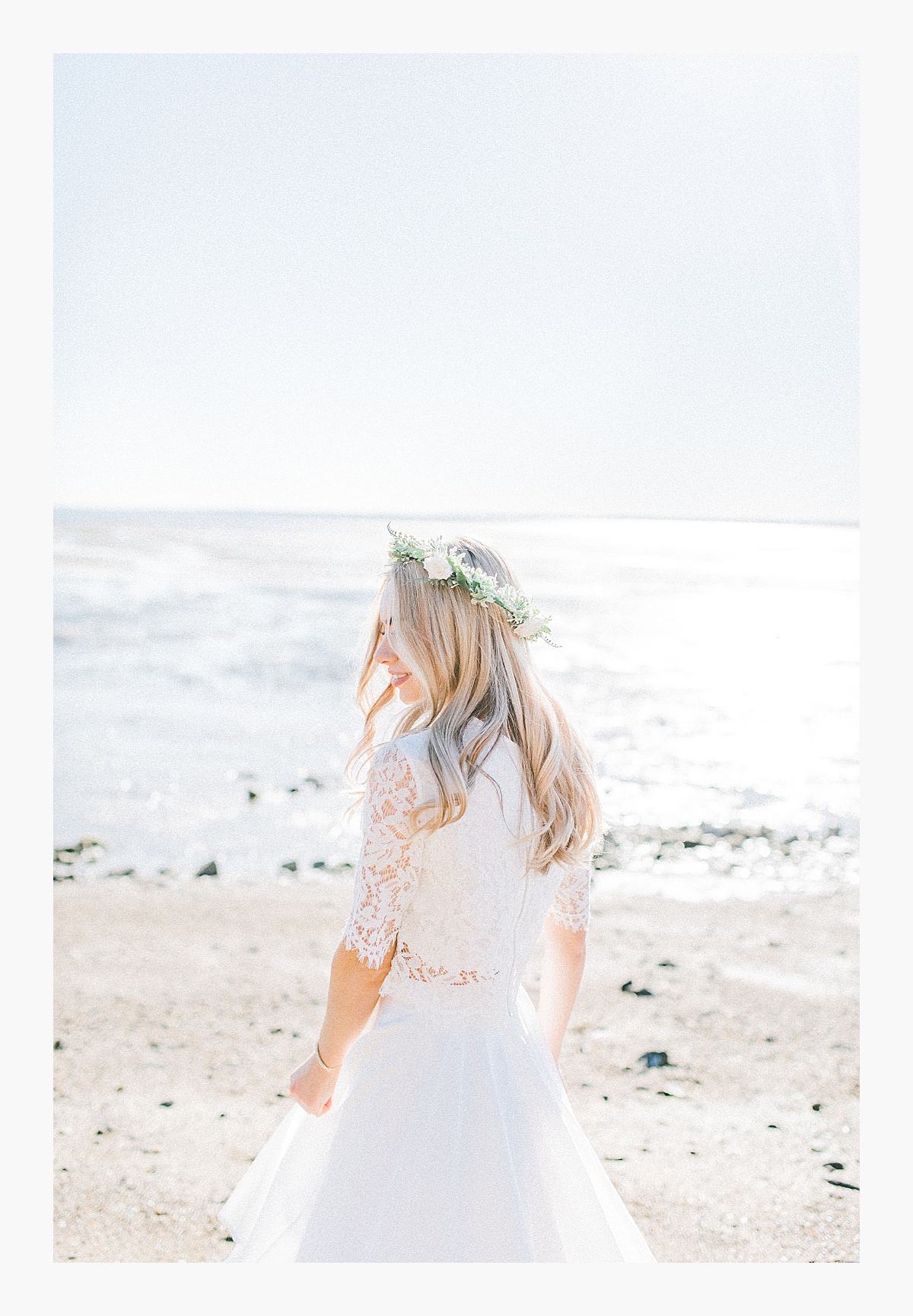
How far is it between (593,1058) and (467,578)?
7.69 feet

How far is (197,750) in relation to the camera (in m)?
8.28

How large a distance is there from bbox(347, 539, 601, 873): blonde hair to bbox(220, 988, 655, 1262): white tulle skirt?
1.09 feet

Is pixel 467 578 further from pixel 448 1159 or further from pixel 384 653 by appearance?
pixel 448 1159

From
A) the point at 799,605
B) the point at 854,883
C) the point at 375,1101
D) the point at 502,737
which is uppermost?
the point at 799,605

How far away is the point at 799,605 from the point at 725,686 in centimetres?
389

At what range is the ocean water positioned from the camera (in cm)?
594

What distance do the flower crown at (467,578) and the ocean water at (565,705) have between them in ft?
0.99

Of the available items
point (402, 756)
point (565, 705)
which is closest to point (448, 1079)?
point (402, 756)

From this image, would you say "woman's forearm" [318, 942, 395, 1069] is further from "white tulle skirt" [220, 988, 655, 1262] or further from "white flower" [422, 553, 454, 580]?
"white flower" [422, 553, 454, 580]

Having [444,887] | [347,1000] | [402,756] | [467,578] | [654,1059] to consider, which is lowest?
[654,1059]

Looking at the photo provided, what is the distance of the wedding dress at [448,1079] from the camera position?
1.65 meters

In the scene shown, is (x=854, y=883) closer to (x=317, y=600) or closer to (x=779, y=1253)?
(x=779, y=1253)

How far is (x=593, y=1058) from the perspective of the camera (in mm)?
3539

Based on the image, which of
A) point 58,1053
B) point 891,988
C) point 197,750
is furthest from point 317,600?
point 891,988
